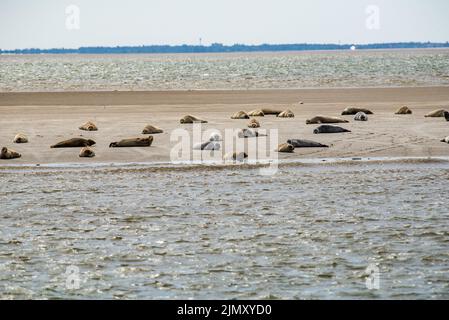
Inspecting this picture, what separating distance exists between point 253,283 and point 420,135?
522 inches

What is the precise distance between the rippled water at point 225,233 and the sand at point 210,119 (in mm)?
2364

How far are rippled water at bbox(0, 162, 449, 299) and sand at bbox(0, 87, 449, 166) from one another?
7.76 feet

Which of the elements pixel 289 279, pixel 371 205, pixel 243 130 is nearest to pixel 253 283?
pixel 289 279

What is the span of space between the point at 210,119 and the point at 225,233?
48.1ft

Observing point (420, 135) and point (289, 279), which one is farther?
point (420, 135)

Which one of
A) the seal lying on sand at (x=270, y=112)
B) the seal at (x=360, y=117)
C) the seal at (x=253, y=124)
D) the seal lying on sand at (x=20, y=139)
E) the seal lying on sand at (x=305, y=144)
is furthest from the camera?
the seal lying on sand at (x=270, y=112)

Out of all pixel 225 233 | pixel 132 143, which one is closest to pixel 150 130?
pixel 132 143

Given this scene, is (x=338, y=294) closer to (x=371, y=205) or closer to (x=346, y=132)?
(x=371, y=205)

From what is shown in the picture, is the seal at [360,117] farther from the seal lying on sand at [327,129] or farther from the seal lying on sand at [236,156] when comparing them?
the seal lying on sand at [236,156]

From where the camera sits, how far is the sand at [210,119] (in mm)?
18906

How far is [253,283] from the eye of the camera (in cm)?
877

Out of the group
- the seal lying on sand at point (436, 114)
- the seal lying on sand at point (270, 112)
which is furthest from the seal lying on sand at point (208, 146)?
the seal lying on sand at point (436, 114)

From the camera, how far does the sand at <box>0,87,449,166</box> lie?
18.9 meters
